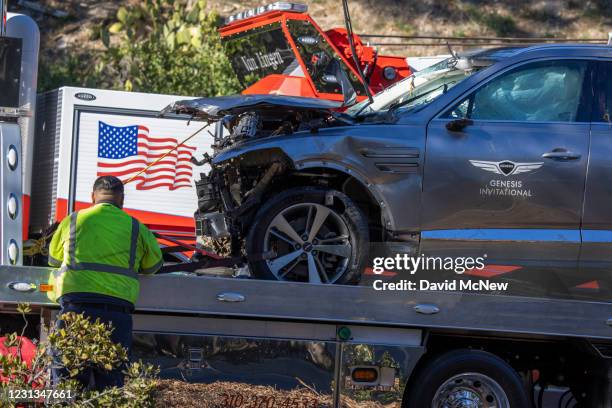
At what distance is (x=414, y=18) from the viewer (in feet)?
66.2

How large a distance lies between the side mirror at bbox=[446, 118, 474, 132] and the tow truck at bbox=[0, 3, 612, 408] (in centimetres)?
94

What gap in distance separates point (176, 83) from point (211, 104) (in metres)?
9.58

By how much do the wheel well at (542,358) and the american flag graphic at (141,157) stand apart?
336 cm

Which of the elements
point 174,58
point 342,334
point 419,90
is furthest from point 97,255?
point 174,58

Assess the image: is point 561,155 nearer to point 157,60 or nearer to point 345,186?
point 345,186

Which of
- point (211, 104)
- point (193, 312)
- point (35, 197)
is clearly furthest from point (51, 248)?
point (35, 197)

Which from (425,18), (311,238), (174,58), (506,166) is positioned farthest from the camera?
(425,18)

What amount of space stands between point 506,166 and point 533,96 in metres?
0.59

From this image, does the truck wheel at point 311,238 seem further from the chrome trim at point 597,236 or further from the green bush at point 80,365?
the green bush at point 80,365

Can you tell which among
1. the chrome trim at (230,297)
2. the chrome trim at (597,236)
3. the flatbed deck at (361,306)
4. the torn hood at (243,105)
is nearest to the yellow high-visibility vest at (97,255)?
the flatbed deck at (361,306)

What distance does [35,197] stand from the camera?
8852 millimetres

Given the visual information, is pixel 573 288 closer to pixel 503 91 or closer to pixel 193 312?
pixel 503 91

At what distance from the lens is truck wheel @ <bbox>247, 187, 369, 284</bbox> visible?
251 inches

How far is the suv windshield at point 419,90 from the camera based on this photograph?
6816mm
